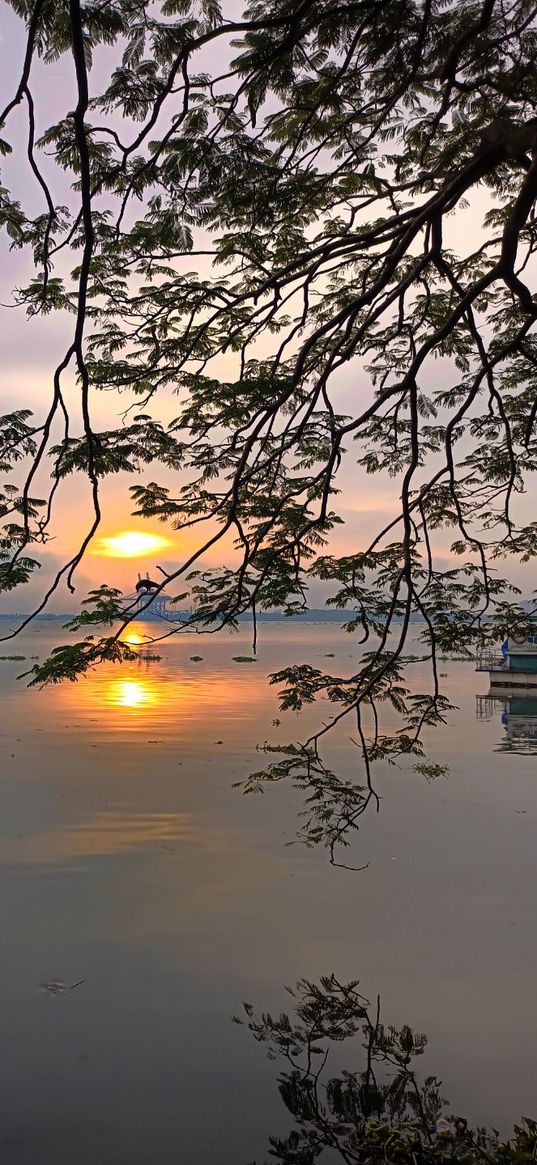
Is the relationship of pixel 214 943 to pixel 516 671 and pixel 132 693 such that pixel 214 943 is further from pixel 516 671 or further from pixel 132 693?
pixel 516 671

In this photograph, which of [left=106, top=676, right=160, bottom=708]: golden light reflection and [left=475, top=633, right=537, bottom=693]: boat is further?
[left=475, top=633, right=537, bottom=693]: boat

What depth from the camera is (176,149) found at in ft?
19.5

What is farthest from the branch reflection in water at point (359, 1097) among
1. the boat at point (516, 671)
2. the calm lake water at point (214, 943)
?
the boat at point (516, 671)

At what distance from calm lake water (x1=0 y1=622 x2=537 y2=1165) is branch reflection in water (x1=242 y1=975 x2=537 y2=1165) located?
19cm

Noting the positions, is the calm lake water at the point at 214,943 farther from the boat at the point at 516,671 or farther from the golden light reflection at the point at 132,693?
the boat at the point at 516,671

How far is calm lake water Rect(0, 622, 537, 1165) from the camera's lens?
6.30 m

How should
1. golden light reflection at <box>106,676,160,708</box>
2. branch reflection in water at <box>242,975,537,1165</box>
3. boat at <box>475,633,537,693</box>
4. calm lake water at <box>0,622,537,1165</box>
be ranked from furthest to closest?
boat at <box>475,633,537,693</box>
golden light reflection at <box>106,676,160,708</box>
calm lake water at <box>0,622,537,1165</box>
branch reflection in water at <box>242,975,537,1165</box>

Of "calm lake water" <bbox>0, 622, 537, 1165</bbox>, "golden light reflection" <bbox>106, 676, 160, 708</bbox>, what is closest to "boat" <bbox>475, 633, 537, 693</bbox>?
"golden light reflection" <bbox>106, 676, 160, 708</bbox>

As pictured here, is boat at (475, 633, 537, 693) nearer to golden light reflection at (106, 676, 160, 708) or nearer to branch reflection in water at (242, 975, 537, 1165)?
golden light reflection at (106, 676, 160, 708)

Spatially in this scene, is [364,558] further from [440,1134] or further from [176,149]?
[440,1134]

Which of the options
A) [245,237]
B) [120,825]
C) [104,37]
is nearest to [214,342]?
[245,237]

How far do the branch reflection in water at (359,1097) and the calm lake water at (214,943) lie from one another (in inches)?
7.4

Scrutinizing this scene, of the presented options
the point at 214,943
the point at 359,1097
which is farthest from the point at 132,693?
the point at 359,1097

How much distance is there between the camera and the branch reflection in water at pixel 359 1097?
543 centimetres
